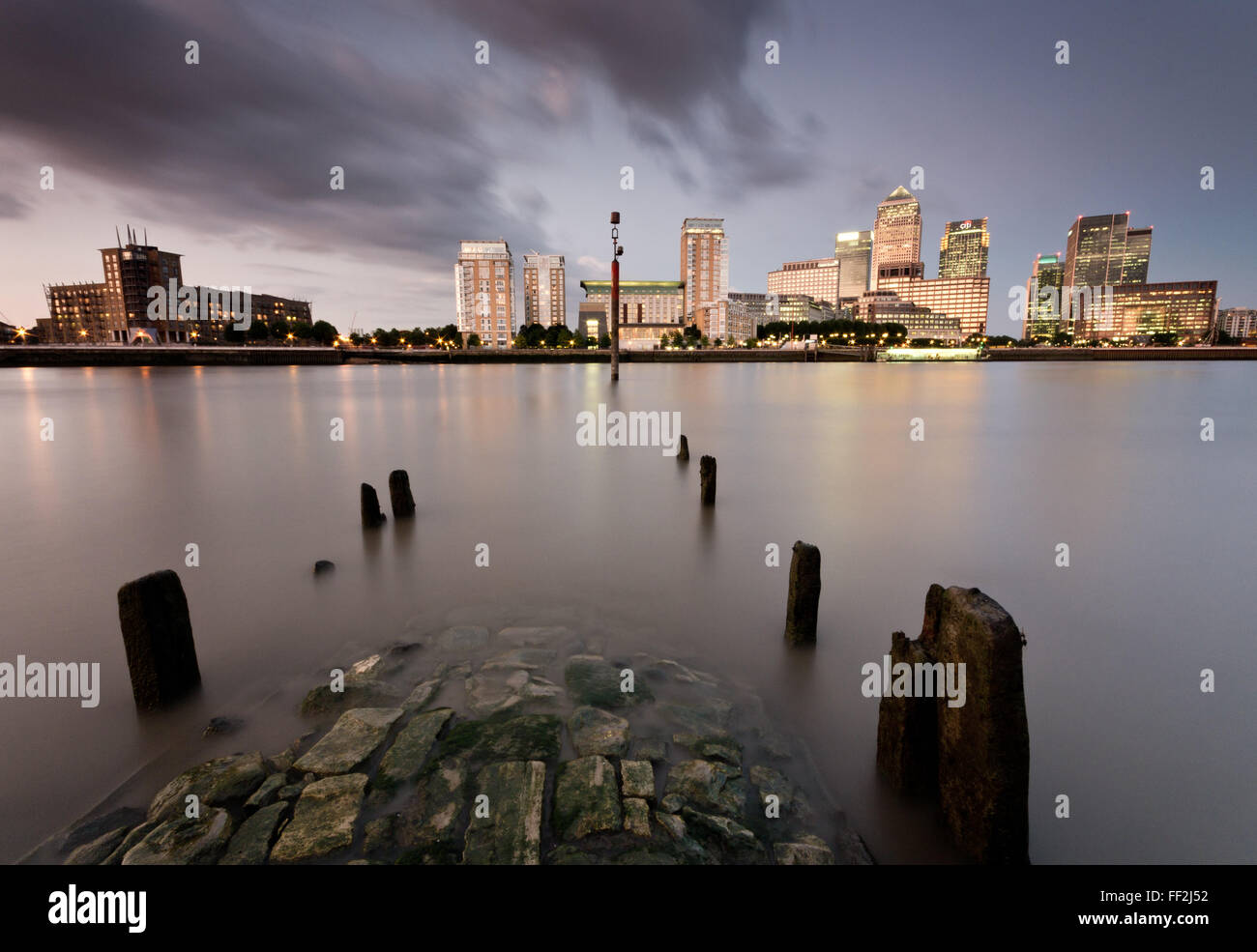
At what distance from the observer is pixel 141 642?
514cm

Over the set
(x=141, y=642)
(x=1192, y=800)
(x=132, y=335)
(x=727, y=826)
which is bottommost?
(x=1192, y=800)

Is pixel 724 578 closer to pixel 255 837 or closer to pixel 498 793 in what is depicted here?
pixel 498 793

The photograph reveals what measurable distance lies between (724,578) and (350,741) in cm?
585

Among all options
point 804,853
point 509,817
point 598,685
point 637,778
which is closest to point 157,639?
point 509,817

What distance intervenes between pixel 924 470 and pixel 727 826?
1699cm

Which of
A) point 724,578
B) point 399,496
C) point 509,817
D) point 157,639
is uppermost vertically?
point 399,496

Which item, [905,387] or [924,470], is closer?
[924,470]

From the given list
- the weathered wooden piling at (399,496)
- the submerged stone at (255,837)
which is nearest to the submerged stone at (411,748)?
the submerged stone at (255,837)

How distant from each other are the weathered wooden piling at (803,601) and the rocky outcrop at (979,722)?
7.52 feet

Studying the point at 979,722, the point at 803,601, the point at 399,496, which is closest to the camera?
the point at 979,722

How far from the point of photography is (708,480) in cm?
1319
